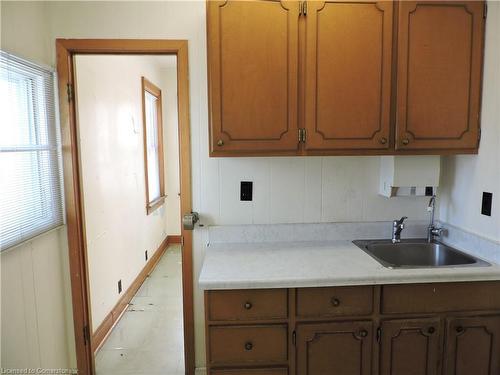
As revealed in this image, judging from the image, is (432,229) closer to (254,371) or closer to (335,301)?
(335,301)

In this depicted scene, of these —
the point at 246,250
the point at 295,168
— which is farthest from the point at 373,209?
the point at 246,250

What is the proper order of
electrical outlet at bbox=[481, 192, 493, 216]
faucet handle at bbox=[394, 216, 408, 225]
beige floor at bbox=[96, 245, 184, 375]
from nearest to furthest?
electrical outlet at bbox=[481, 192, 493, 216], faucet handle at bbox=[394, 216, 408, 225], beige floor at bbox=[96, 245, 184, 375]

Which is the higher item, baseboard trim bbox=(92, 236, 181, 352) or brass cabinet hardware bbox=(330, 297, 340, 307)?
brass cabinet hardware bbox=(330, 297, 340, 307)

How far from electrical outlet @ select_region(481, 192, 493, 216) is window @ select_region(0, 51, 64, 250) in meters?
2.32

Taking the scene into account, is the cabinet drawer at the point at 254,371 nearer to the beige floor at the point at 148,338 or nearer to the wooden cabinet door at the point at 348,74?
the beige floor at the point at 148,338

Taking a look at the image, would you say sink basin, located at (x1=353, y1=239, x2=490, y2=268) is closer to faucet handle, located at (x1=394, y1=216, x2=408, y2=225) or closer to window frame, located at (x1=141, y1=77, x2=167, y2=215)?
faucet handle, located at (x1=394, y1=216, x2=408, y2=225)

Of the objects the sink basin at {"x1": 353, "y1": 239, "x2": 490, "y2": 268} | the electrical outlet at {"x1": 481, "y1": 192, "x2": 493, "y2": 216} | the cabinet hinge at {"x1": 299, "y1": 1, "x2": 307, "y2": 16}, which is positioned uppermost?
the cabinet hinge at {"x1": 299, "y1": 1, "x2": 307, "y2": 16}

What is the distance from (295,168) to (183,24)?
1.04m

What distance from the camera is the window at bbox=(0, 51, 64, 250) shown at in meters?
1.57

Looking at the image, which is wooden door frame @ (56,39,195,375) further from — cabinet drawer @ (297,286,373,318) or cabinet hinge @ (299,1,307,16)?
cabinet drawer @ (297,286,373,318)

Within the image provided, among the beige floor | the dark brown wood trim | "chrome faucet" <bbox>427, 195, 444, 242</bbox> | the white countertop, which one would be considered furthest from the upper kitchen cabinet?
the dark brown wood trim

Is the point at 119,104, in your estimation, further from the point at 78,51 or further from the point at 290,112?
the point at 290,112

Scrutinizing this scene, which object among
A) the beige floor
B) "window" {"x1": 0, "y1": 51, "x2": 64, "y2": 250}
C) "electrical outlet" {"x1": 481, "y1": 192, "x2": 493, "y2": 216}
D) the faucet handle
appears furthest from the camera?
the beige floor

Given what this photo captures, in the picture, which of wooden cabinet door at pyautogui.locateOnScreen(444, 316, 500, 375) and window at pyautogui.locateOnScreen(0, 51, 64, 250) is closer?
window at pyautogui.locateOnScreen(0, 51, 64, 250)
